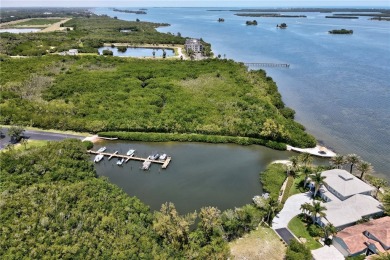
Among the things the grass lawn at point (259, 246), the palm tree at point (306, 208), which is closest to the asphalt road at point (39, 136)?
the grass lawn at point (259, 246)

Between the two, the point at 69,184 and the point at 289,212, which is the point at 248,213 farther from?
the point at 69,184

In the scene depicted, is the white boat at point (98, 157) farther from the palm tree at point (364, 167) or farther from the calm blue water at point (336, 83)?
the calm blue water at point (336, 83)

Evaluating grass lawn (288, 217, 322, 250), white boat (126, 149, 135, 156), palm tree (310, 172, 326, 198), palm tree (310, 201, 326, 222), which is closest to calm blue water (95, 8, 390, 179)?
palm tree (310, 172, 326, 198)

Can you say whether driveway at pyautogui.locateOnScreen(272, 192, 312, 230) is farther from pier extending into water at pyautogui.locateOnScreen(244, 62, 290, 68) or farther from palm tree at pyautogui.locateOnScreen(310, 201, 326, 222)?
pier extending into water at pyautogui.locateOnScreen(244, 62, 290, 68)

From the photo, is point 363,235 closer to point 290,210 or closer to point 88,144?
point 290,210

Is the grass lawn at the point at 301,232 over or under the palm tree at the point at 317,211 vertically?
under

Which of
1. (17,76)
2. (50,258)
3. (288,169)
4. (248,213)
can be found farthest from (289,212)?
(17,76)
